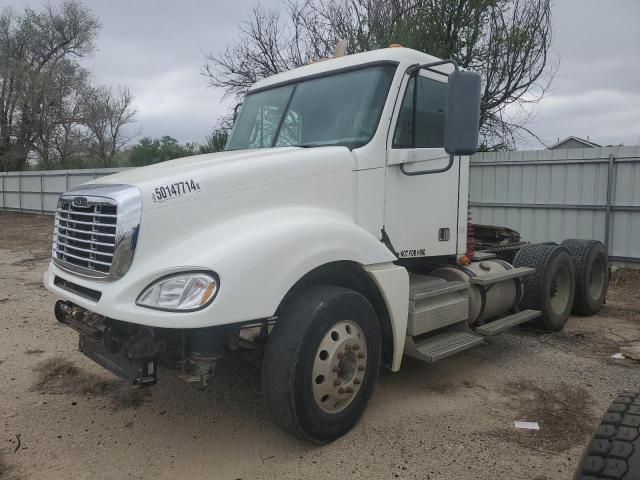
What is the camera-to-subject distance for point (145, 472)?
126 inches

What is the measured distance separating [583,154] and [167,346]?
32.0 ft

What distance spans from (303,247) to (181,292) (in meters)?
0.76

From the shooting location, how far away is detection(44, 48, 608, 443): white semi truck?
2.99m

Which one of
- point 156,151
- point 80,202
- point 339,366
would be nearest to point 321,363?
point 339,366

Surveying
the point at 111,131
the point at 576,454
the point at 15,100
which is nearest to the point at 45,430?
the point at 576,454

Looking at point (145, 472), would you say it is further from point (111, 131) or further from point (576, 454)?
point (111, 131)

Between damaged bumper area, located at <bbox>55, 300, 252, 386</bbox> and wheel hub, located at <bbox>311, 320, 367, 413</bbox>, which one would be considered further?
wheel hub, located at <bbox>311, 320, 367, 413</bbox>

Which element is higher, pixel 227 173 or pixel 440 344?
pixel 227 173

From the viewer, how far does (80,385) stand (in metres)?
4.50

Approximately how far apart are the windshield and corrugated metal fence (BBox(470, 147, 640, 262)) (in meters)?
7.80

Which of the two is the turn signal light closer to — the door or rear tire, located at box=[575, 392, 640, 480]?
the door

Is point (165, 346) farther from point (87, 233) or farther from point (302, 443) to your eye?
point (302, 443)

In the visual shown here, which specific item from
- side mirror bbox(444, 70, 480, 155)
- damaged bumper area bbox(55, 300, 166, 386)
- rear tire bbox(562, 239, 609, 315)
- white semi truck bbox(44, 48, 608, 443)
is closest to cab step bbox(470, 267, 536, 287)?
white semi truck bbox(44, 48, 608, 443)

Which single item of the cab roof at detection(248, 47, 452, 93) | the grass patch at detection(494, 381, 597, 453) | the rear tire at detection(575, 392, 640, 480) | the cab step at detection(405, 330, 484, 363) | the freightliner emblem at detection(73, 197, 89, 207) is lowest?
the grass patch at detection(494, 381, 597, 453)
